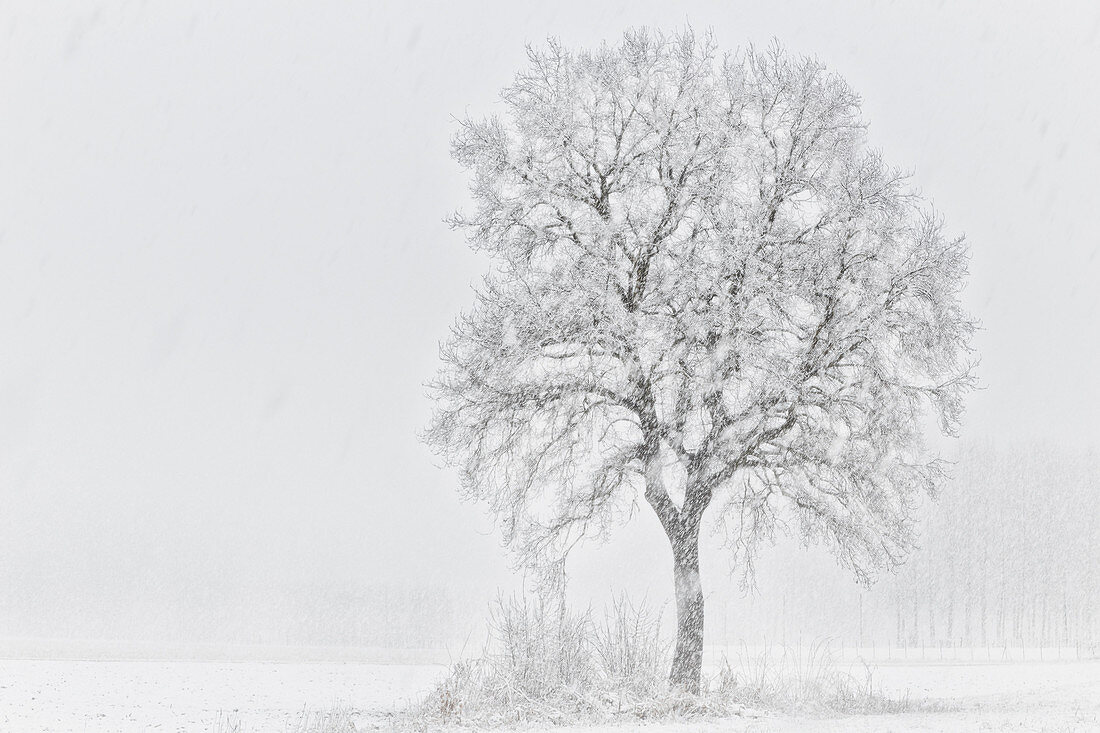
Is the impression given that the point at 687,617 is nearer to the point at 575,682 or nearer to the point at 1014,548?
the point at 575,682

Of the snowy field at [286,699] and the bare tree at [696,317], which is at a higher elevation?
the bare tree at [696,317]

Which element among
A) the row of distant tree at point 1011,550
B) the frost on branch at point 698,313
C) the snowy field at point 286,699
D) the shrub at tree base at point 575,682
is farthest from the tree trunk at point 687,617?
the row of distant tree at point 1011,550

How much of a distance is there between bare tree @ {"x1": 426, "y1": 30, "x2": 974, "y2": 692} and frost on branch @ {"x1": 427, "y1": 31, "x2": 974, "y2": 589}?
5cm

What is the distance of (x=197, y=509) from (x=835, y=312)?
137 meters

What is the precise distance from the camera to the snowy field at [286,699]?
13961mm

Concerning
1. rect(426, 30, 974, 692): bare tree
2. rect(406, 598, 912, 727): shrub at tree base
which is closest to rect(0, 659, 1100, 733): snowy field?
rect(406, 598, 912, 727): shrub at tree base

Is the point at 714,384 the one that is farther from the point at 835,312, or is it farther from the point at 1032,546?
the point at 1032,546

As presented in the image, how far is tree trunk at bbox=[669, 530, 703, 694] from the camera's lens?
56.3ft

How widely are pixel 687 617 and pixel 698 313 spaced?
20.7 ft

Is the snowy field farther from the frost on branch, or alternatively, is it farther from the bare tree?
the frost on branch

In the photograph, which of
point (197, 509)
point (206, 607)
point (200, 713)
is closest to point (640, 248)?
point (200, 713)

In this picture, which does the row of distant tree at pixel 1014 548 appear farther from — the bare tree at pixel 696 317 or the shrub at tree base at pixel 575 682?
the shrub at tree base at pixel 575 682

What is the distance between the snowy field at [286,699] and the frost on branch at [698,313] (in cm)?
442

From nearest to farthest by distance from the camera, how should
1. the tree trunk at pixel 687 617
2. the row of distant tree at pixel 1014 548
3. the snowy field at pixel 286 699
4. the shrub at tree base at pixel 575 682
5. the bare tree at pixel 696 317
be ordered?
the snowy field at pixel 286 699
the shrub at tree base at pixel 575 682
the tree trunk at pixel 687 617
the bare tree at pixel 696 317
the row of distant tree at pixel 1014 548
